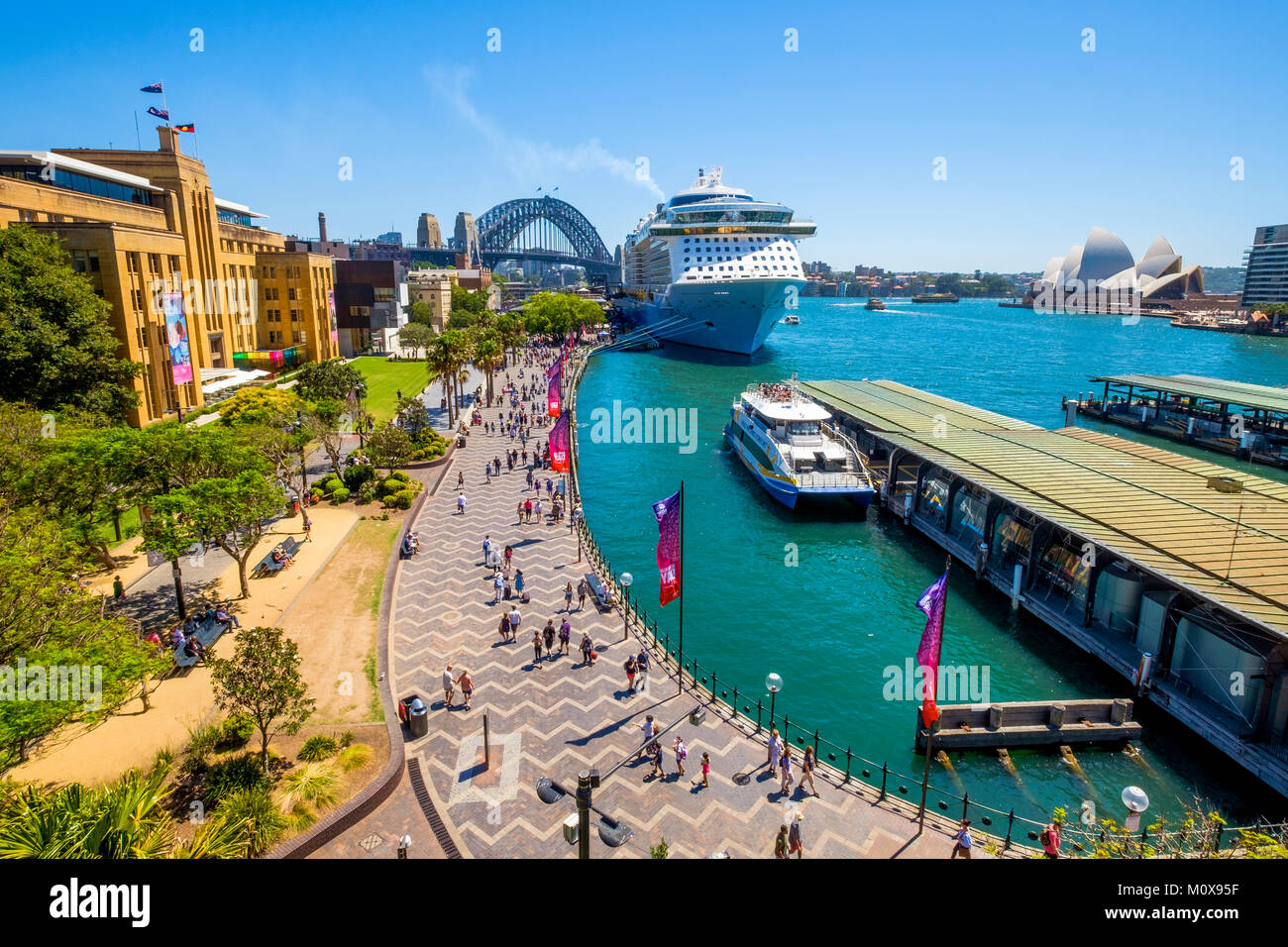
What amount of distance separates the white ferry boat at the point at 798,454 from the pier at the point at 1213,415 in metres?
35.4

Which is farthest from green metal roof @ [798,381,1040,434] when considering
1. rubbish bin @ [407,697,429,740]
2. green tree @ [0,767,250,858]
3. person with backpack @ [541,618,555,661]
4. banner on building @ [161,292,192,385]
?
banner on building @ [161,292,192,385]

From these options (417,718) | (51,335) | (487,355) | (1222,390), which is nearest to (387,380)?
(487,355)

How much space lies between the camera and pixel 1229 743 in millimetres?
19531

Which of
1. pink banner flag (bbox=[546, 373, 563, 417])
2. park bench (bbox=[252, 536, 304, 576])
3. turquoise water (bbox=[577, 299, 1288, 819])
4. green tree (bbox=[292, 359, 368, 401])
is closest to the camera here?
turquoise water (bbox=[577, 299, 1288, 819])

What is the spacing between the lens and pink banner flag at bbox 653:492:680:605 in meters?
20.8

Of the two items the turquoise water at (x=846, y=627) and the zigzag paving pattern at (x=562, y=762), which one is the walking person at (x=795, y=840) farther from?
the turquoise water at (x=846, y=627)

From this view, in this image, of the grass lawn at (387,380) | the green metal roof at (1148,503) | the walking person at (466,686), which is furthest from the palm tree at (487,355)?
the walking person at (466,686)

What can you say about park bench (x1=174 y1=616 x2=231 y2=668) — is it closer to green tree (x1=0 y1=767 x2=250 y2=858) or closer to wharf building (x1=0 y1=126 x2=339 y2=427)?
green tree (x1=0 y1=767 x2=250 y2=858)

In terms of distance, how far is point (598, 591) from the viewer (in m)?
27.5

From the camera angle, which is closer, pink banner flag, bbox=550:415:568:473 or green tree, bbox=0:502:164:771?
green tree, bbox=0:502:164:771

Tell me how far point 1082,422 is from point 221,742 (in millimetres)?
77925

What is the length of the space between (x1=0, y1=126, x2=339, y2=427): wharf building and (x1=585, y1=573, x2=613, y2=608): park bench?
117 feet

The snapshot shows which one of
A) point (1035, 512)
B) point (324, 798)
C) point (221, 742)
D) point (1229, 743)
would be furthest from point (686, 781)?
point (1035, 512)

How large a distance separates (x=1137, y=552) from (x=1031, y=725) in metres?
7.34
